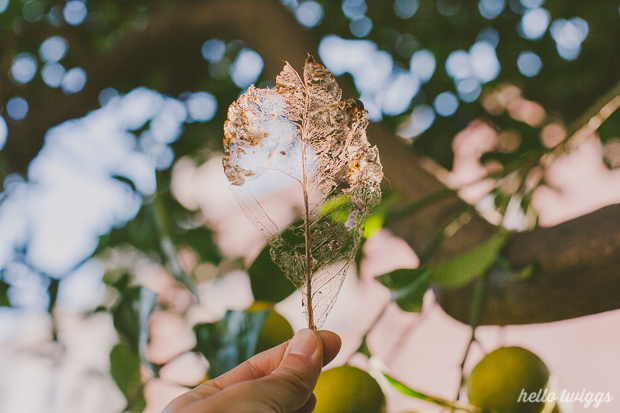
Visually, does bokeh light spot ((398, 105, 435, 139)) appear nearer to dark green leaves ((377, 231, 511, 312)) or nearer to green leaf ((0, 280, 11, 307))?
dark green leaves ((377, 231, 511, 312))

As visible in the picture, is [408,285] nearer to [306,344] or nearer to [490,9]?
[306,344]

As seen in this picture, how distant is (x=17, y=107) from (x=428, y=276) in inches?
25.2

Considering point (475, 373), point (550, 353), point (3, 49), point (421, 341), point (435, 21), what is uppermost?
point (435, 21)

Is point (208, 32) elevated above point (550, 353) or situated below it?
above

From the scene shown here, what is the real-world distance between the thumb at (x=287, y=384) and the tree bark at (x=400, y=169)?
0.21 metres

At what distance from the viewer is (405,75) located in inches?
27.5

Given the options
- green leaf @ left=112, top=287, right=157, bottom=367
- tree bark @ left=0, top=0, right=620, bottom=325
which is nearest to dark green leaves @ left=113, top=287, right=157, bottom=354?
green leaf @ left=112, top=287, right=157, bottom=367

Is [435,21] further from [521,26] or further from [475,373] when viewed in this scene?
[475,373]

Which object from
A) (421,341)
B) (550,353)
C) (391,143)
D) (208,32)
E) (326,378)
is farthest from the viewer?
(421,341)

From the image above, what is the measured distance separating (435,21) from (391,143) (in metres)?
0.32

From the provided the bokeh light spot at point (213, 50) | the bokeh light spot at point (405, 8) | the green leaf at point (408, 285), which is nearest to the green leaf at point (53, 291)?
the bokeh light spot at point (213, 50)

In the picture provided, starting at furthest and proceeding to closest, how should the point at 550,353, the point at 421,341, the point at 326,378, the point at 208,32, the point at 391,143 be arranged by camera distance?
the point at 421,341 < the point at 550,353 < the point at 208,32 < the point at 391,143 < the point at 326,378

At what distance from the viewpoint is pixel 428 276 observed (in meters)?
0.26

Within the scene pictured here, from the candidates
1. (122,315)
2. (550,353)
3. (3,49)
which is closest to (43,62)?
(3,49)
